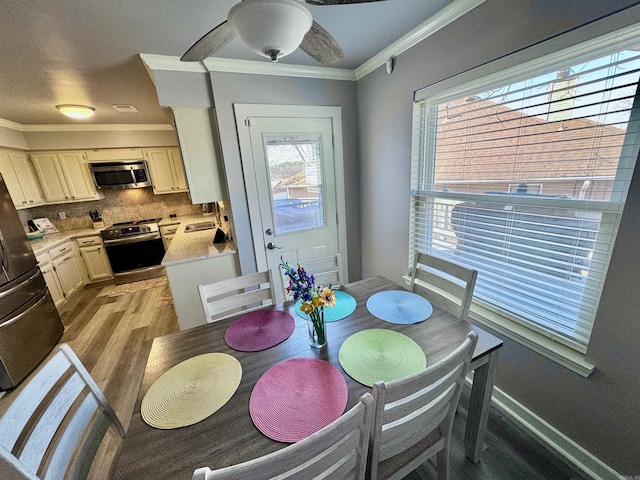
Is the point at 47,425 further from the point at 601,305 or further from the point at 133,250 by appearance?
the point at 133,250

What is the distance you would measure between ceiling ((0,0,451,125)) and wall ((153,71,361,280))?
0.18 m

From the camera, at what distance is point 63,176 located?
381 cm

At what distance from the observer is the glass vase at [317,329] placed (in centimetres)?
112

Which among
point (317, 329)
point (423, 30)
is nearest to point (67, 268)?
point (317, 329)

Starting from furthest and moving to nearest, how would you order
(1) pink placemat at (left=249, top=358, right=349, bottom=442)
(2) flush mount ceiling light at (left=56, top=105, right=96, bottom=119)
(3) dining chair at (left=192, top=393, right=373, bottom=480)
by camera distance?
(2) flush mount ceiling light at (left=56, top=105, right=96, bottom=119) < (1) pink placemat at (left=249, top=358, right=349, bottom=442) < (3) dining chair at (left=192, top=393, right=373, bottom=480)

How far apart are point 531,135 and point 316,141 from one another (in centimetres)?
169

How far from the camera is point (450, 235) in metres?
1.86

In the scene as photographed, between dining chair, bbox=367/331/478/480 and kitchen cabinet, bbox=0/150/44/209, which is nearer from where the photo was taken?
dining chair, bbox=367/331/478/480

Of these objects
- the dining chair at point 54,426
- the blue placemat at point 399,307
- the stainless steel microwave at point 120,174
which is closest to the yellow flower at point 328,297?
the blue placemat at point 399,307

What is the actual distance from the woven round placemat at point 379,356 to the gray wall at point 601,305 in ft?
2.87

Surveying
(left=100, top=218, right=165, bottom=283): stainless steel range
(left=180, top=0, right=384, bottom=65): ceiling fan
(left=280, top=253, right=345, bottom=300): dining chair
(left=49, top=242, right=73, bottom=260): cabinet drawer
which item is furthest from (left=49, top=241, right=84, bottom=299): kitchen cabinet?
(left=180, top=0, right=384, bottom=65): ceiling fan

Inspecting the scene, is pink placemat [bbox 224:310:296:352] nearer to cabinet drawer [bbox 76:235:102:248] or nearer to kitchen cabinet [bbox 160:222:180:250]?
kitchen cabinet [bbox 160:222:180:250]

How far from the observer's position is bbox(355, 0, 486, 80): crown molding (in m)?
1.43

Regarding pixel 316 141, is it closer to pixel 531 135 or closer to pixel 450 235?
pixel 450 235
